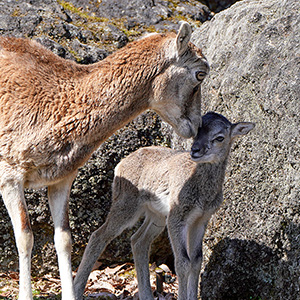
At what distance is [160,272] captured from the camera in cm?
805

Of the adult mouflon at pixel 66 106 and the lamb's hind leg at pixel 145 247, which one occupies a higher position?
the adult mouflon at pixel 66 106

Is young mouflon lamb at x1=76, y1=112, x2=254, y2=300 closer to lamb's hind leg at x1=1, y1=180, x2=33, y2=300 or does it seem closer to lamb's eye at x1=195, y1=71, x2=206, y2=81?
lamb's eye at x1=195, y1=71, x2=206, y2=81

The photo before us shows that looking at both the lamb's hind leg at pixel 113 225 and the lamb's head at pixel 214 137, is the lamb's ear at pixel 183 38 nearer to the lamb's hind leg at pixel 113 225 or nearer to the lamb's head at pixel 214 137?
the lamb's head at pixel 214 137

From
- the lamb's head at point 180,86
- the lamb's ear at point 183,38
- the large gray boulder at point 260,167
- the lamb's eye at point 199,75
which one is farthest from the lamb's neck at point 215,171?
the lamb's ear at point 183,38

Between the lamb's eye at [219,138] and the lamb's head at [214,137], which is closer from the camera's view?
the lamb's head at [214,137]

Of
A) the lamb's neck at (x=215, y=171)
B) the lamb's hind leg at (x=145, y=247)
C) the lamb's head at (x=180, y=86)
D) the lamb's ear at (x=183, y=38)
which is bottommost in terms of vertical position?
the lamb's hind leg at (x=145, y=247)

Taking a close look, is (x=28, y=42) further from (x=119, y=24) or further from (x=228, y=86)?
(x=119, y=24)

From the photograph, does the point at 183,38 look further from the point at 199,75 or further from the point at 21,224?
the point at 21,224

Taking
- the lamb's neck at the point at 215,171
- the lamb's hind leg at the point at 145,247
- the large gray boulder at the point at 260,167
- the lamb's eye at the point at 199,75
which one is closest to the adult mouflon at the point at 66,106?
the lamb's eye at the point at 199,75

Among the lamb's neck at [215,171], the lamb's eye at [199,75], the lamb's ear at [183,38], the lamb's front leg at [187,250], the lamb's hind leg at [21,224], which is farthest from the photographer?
the lamb's neck at [215,171]

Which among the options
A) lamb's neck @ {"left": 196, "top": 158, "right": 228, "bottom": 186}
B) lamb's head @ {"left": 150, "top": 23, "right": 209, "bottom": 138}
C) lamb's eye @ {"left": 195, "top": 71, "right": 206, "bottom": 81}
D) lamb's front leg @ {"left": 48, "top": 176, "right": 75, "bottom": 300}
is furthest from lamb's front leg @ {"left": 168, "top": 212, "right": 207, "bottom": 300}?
lamb's eye @ {"left": 195, "top": 71, "right": 206, "bottom": 81}

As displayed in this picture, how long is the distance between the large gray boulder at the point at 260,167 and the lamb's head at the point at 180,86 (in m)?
1.16

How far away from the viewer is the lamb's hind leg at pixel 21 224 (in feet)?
20.9

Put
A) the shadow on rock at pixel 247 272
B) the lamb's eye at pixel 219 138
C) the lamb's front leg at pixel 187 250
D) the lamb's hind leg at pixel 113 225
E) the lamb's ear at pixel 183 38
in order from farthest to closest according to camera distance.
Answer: the lamb's hind leg at pixel 113 225 < the lamb's eye at pixel 219 138 < the shadow on rock at pixel 247 272 < the lamb's front leg at pixel 187 250 < the lamb's ear at pixel 183 38
